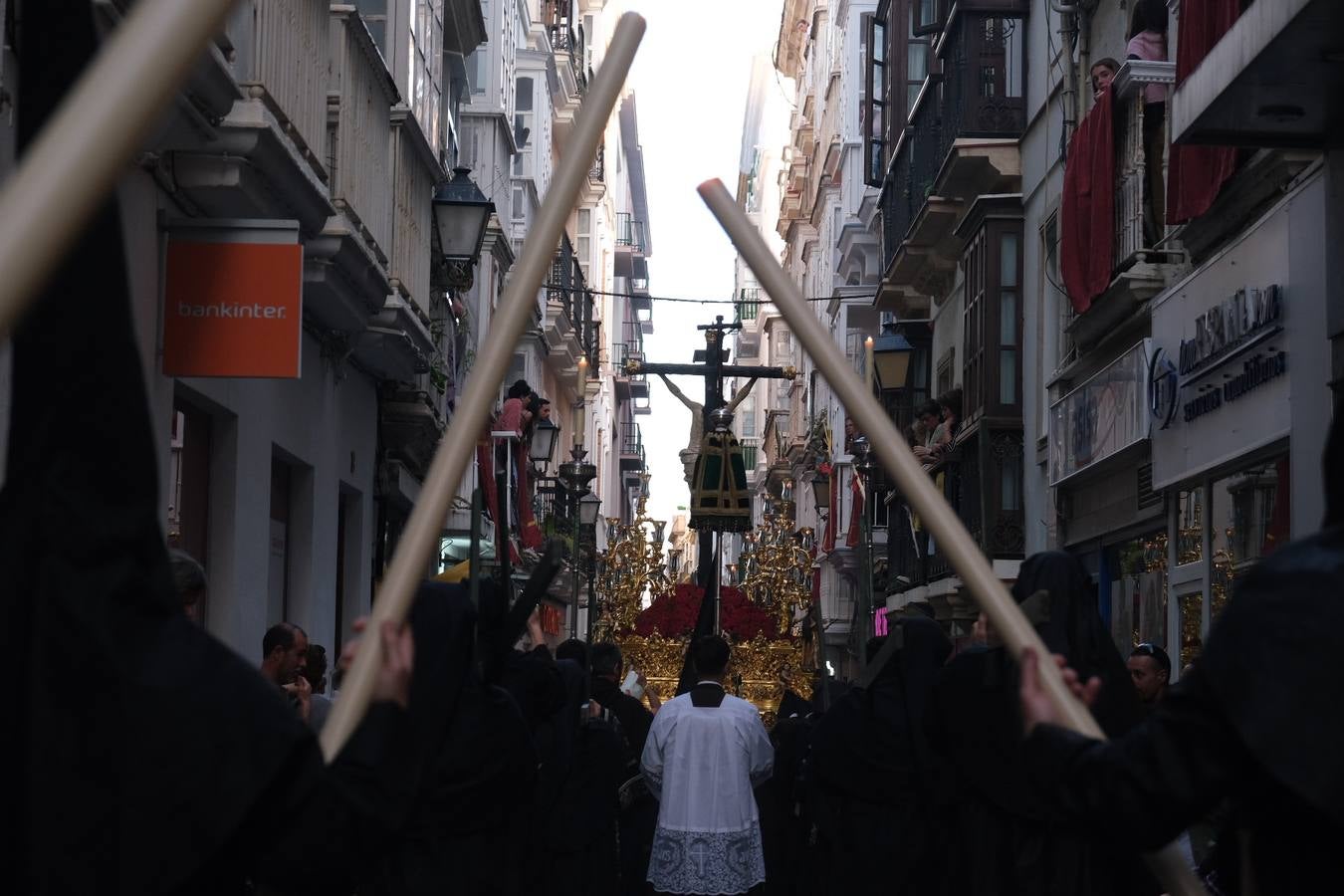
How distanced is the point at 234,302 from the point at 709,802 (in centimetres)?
393

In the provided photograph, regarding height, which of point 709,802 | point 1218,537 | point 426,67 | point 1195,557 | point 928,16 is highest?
point 928,16

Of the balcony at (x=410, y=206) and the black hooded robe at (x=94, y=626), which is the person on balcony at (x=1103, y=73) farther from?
the black hooded robe at (x=94, y=626)

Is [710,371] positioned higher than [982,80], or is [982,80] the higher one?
[982,80]

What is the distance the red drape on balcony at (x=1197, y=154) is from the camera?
13.3 m

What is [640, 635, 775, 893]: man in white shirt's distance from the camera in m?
11.8

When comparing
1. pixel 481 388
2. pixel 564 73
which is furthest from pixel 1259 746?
pixel 564 73

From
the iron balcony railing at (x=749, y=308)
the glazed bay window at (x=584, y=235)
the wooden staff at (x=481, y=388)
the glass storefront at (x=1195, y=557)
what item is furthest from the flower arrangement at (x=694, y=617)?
the iron balcony railing at (x=749, y=308)

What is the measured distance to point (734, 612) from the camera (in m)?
18.0

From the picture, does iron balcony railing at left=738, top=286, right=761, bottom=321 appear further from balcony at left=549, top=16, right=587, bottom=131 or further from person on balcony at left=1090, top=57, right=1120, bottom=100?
person on balcony at left=1090, top=57, right=1120, bottom=100

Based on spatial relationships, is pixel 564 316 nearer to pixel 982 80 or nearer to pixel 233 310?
pixel 982 80

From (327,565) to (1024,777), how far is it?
11.1m

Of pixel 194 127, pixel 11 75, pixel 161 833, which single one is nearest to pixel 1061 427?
pixel 194 127

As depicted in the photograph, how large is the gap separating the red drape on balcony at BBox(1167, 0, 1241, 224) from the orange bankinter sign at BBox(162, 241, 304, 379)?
574 cm

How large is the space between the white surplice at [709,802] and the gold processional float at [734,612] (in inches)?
197
